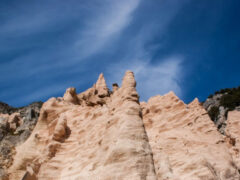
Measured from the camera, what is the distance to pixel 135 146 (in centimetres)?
838

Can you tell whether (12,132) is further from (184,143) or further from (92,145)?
(184,143)

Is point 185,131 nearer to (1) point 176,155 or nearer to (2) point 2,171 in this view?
(1) point 176,155

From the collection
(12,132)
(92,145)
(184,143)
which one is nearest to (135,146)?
(184,143)

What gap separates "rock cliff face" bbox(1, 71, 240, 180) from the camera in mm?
7875

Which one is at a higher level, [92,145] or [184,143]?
[92,145]

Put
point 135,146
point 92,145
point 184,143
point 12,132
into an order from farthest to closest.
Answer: point 12,132
point 92,145
point 184,143
point 135,146

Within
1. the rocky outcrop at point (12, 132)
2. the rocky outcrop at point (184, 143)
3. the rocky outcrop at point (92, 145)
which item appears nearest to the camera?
the rocky outcrop at point (184, 143)

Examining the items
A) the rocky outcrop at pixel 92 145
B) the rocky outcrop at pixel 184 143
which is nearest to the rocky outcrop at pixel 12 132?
the rocky outcrop at pixel 92 145

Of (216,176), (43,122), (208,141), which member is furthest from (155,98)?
(43,122)

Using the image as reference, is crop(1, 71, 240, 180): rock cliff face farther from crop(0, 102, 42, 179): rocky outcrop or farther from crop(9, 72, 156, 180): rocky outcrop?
crop(0, 102, 42, 179): rocky outcrop

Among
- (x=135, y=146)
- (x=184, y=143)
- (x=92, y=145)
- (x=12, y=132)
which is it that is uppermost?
(x=12, y=132)

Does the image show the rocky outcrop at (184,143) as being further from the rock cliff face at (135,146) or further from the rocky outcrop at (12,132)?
the rocky outcrop at (12,132)

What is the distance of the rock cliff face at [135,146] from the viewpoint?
788 cm

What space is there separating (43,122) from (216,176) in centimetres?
1368
